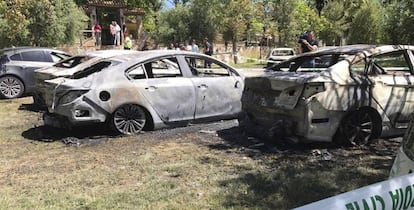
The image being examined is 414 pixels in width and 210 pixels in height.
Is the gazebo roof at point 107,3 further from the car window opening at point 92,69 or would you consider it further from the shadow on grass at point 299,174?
the shadow on grass at point 299,174

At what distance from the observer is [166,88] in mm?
7598

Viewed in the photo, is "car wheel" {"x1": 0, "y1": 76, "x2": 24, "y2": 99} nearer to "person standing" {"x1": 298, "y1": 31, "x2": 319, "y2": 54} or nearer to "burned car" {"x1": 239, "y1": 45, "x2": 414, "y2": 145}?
"person standing" {"x1": 298, "y1": 31, "x2": 319, "y2": 54}

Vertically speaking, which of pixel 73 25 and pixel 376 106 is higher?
pixel 73 25

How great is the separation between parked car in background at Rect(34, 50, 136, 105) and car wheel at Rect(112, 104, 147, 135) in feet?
2.55

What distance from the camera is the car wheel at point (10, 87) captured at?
1251 cm

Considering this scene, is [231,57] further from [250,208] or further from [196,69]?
[250,208]

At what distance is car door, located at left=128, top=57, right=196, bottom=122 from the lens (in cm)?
751

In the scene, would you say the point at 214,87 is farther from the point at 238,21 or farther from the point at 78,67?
the point at 238,21

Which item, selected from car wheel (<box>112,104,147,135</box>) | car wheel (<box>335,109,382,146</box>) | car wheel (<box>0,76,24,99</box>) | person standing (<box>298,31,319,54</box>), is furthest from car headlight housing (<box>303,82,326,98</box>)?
car wheel (<box>0,76,24,99</box>)

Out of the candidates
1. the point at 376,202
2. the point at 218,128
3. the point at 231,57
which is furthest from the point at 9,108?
the point at 231,57

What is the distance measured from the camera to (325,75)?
5949 mm

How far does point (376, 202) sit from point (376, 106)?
4.15m

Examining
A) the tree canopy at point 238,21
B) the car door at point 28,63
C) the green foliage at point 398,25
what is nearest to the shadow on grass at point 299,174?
the car door at point 28,63

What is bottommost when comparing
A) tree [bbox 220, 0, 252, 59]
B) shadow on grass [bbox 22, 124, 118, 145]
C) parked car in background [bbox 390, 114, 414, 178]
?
shadow on grass [bbox 22, 124, 118, 145]
